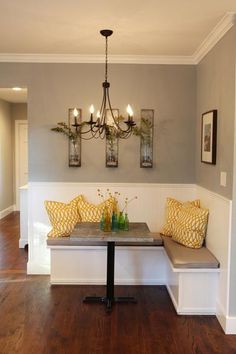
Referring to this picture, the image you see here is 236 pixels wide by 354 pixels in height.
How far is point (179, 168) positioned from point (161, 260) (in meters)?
1.13

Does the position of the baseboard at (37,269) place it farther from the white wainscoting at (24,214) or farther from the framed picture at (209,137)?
the framed picture at (209,137)

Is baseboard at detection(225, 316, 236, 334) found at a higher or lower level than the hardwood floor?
higher

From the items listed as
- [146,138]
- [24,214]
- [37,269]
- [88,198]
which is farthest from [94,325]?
[24,214]

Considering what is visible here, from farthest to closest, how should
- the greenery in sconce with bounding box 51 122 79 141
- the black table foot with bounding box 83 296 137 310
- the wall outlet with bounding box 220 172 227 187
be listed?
the greenery in sconce with bounding box 51 122 79 141, the black table foot with bounding box 83 296 137 310, the wall outlet with bounding box 220 172 227 187

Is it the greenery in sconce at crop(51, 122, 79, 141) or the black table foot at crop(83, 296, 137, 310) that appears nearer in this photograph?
the black table foot at crop(83, 296, 137, 310)

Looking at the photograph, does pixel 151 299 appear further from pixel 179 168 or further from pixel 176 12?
pixel 176 12

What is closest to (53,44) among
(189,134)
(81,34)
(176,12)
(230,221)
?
(81,34)

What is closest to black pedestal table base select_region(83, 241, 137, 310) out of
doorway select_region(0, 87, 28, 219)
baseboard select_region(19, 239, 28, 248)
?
baseboard select_region(19, 239, 28, 248)

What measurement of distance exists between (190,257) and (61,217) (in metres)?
1.54

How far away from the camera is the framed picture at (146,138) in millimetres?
4371

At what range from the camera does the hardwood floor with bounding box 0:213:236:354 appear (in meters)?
2.82

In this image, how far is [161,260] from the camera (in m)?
4.16

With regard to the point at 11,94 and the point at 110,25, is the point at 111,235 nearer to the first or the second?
the point at 110,25

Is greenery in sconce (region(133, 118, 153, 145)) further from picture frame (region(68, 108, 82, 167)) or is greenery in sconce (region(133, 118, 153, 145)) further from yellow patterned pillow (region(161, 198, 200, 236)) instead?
yellow patterned pillow (region(161, 198, 200, 236))
